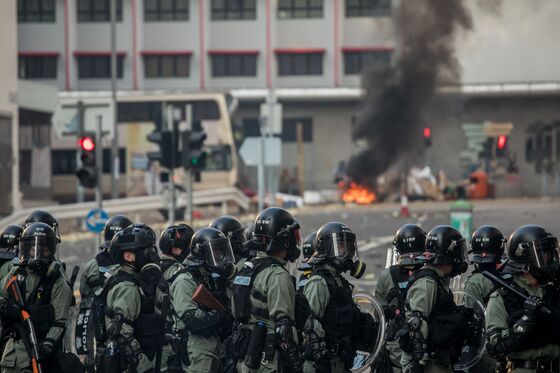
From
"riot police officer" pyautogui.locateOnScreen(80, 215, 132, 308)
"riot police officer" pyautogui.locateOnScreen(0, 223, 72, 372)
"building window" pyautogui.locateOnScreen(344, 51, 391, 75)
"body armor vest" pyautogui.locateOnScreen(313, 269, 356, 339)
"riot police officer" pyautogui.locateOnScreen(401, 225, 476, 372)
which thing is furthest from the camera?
"building window" pyautogui.locateOnScreen(344, 51, 391, 75)

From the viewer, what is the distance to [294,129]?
5122cm

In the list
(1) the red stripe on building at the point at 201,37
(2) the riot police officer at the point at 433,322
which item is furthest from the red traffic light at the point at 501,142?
(2) the riot police officer at the point at 433,322

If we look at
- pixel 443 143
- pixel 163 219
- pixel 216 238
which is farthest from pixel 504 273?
pixel 443 143

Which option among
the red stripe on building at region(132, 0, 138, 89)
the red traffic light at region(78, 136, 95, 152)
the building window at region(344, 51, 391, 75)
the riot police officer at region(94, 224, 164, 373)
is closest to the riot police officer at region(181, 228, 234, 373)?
the riot police officer at region(94, 224, 164, 373)

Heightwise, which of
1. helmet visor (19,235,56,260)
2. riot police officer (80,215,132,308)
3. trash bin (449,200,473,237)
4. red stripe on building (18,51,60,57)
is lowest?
trash bin (449,200,473,237)

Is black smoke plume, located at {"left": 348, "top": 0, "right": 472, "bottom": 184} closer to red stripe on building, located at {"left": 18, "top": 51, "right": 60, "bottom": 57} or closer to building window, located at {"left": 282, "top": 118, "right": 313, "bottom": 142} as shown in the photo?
building window, located at {"left": 282, "top": 118, "right": 313, "bottom": 142}

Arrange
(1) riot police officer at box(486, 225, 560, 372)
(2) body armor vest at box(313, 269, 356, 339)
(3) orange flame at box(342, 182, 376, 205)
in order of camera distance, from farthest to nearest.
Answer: (3) orange flame at box(342, 182, 376, 205), (2) body armor vest at box(313, 269, 356, 339), (1) riot police officer at box(486, 225, 560, 372)

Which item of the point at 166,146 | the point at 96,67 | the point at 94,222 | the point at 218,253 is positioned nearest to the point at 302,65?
the point at 96,67

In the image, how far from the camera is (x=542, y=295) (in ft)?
23.0

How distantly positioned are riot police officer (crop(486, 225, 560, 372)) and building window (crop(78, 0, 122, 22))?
47.0 meters

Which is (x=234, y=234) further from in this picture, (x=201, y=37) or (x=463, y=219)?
(x=201, y=37)

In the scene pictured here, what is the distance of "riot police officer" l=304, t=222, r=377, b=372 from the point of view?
7.38 metres

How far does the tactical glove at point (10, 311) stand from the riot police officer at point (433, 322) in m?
2.75

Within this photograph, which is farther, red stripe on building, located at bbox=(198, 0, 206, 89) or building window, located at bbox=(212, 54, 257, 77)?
building window, located at bbox=(212, 54, 257, 77)
